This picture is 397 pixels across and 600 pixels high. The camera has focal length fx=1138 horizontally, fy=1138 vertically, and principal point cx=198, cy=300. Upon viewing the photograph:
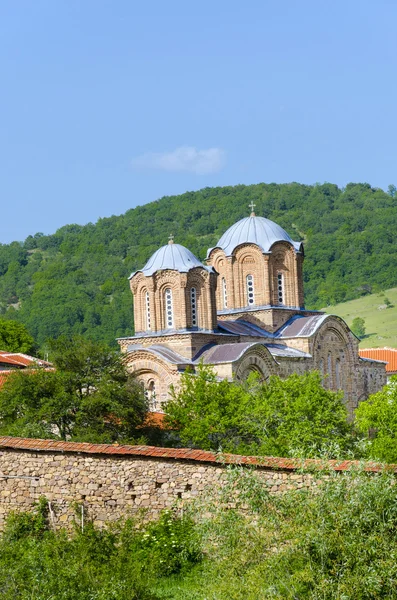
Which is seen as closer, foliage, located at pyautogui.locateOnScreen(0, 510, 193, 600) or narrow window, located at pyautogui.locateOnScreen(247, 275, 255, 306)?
foliage, located at pyautogui.locateOnScreen(0, 510, 193, 600)

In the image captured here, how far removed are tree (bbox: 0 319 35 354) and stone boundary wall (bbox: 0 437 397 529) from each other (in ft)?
148

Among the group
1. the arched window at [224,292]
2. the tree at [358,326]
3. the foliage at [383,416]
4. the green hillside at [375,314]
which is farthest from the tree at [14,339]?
the tree at [358,326]

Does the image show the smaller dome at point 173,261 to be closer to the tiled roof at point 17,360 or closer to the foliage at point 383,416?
the tiled roof at point 17,360

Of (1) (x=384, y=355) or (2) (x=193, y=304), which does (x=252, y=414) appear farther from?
(1) (x=384, y=355)

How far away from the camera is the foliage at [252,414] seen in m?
28.0

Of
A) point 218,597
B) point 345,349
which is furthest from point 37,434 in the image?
point 345,349

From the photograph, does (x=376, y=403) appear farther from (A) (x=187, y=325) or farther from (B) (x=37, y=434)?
(A) (x=187, y=325)

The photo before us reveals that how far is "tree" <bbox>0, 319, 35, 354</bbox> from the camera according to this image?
60.7 metres

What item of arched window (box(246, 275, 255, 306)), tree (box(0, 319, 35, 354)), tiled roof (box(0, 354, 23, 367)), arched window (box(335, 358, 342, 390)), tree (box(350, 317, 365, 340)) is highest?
tree (box(350, 317, 365, 340))

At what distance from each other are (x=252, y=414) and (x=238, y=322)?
1321cm

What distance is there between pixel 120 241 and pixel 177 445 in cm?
9509

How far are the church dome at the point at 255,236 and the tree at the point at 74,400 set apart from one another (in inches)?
566

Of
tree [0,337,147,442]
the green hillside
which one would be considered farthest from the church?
the green hillside

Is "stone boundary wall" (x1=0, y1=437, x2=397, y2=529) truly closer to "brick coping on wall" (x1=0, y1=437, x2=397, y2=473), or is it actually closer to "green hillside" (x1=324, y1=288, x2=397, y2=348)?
"brick coping on wall" (x1=0, y1=437, x2=397, y2=473)
